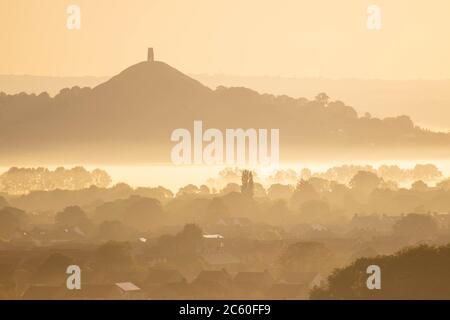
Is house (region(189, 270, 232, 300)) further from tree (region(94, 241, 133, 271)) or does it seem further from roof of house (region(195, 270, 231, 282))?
tree (region(94, 241, 133, 271))

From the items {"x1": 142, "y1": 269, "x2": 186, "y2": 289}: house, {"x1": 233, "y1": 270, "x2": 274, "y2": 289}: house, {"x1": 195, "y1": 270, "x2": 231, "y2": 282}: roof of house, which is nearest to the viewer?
{"x1": 195, "y1": 270, "x2": 231, "y2": 282}: roof of house

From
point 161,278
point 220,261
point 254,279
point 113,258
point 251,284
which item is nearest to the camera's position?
point 251,284

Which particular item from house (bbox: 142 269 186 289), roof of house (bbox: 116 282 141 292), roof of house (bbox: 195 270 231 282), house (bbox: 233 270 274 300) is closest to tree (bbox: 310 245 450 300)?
house (bbox: 233 270 274 300)

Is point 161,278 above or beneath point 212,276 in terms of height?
above

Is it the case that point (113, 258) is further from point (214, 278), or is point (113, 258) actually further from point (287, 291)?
point (287, 291)

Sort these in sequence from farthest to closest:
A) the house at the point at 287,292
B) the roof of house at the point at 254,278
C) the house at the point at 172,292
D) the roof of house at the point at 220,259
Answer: the roof of house at the point at 220,259 → the roof of house at the point at 254,278 → the house at the point at 287,292 → the house at the point at 172,292

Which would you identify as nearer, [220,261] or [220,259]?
[220,261]

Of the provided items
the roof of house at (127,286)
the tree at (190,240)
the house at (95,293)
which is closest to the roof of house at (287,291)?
the roof of house at (127,286)

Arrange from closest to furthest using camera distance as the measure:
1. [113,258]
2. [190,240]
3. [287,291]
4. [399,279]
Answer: [399,279] < [287,291] < [113,258] < [190,240]

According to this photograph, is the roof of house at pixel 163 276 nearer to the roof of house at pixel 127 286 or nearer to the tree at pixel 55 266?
the roof of house at pixel 127 286

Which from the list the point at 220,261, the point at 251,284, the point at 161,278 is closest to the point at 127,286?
the point at 161,278
